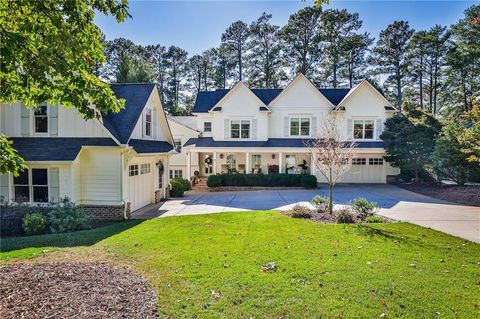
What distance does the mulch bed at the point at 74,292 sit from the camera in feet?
14.9

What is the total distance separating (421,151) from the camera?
2205 cm

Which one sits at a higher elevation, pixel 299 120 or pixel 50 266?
pixel 299 120

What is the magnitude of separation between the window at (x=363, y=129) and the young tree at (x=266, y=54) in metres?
20.0

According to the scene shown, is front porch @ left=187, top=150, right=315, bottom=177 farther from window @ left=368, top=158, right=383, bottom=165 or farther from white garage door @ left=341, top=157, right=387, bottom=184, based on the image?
window @ left=368, top=158, right=383, bottom=165

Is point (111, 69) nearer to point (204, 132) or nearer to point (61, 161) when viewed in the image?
point (204, 132)

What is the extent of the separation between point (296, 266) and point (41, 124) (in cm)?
1339

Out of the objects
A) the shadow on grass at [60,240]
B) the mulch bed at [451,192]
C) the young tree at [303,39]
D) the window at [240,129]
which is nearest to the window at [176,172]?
the window at [240,129]

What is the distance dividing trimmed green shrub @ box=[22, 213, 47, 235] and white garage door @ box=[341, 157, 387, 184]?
21.9 metres

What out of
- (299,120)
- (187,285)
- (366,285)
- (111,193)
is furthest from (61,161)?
(299,120)

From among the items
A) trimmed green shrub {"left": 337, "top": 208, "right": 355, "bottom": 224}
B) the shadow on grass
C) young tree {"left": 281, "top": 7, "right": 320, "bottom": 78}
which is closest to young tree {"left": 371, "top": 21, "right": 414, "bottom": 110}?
young tree {"left": 281, "top": 7, "right": 320, "bottom": 78}

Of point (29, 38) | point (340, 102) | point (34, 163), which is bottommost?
point (34, 163)

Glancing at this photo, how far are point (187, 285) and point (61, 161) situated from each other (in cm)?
987

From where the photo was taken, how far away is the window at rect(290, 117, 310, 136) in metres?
25.9

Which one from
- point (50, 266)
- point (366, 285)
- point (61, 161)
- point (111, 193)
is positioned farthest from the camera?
point (111, 193)
